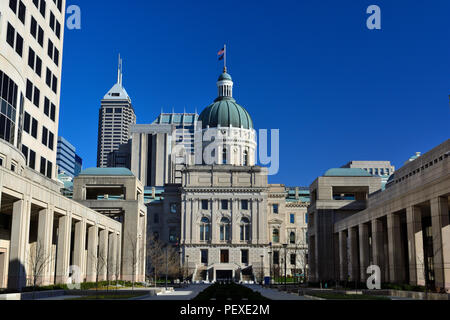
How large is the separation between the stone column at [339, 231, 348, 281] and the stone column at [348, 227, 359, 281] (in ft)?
9.29

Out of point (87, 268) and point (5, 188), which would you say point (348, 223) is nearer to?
point (87, 268)

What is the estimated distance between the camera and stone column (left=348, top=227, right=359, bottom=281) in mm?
63253

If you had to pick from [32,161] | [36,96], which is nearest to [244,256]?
[32,161]

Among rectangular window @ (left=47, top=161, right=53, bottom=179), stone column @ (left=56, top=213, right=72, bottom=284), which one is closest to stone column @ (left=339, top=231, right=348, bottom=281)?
stone column @ (left=56, top=213, right=72, bottom=284)

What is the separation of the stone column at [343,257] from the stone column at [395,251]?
17554 mm

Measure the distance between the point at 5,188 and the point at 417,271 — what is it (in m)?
31.0

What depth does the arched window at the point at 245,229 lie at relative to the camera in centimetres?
12152

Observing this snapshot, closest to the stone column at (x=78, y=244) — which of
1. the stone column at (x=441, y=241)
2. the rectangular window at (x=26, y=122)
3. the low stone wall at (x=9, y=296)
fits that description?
the rectangular window at (x=26, y=122)

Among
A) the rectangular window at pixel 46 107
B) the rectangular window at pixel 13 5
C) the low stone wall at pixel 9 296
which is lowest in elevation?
A: the low stone wall at pixel 9 296

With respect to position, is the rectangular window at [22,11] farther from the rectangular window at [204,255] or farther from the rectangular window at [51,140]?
the rectangular window at [204,255]

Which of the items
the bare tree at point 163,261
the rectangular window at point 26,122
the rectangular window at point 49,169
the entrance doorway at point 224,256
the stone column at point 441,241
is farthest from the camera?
the entrance doorway at point 224,256

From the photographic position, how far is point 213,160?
137 metres

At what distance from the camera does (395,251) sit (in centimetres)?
4919
